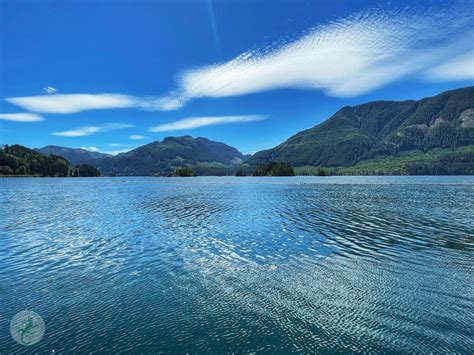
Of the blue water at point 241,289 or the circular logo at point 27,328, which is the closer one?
the circular logo at point 27,328

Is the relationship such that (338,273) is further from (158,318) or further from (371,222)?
(371,222)

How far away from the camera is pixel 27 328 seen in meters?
14.2

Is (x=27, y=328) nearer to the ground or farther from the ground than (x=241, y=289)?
farther from the ground

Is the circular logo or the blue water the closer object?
the circular logo

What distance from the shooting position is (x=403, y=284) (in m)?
20.0

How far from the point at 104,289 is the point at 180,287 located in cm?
496

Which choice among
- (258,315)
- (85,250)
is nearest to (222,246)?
(85,250)

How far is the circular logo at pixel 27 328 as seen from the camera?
1330 cm

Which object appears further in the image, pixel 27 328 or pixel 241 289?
pixel 241 289

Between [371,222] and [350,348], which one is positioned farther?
[371,222]

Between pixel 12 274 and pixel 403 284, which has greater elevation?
pixel 12 274

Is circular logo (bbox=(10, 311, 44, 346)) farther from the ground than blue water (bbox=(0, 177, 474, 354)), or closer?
farther from the ground

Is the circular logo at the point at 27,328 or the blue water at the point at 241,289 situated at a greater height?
the circular logo at the point at 27,328

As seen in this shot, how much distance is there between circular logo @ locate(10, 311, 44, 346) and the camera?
13.3 metres
